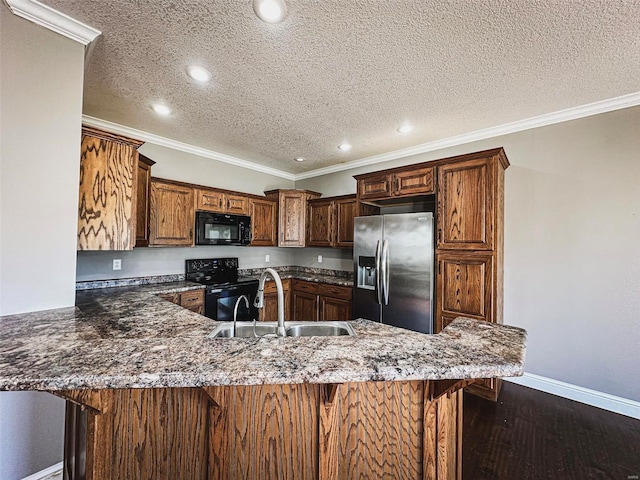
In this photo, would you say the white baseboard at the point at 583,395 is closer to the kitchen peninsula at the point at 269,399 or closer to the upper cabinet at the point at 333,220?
the kitchen peninsula at the point at 269,399

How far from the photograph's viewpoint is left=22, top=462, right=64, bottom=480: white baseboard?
1492mm

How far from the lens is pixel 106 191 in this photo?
80.4 inches

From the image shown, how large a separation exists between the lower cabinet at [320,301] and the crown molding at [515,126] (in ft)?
6.51

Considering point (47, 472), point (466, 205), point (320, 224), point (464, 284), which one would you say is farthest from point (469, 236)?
point (47, 472)

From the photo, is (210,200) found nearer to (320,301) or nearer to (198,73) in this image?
(198,73)

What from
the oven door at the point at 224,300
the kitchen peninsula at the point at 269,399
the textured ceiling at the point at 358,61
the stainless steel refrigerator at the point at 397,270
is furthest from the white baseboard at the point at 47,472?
the stainless steel refrigerator at the point at 397,270

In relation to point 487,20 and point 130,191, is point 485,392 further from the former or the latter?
point 130,191

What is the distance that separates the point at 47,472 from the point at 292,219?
3.58 m

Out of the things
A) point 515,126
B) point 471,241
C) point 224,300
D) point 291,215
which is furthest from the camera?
point 291,215

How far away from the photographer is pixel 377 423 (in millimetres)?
1015

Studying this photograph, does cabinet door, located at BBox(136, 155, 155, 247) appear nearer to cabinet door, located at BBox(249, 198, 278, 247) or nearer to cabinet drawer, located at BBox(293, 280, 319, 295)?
cabinet door, located at BBox(249, 198, 278, 247)

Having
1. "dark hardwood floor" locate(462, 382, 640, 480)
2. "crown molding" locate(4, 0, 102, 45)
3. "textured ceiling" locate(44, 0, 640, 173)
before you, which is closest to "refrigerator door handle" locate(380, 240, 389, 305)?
"dark hardwood floor" locate(462, 382, 640, 480)

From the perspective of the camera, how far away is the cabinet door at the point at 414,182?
2939mm

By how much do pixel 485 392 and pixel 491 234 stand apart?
1.49 meters
